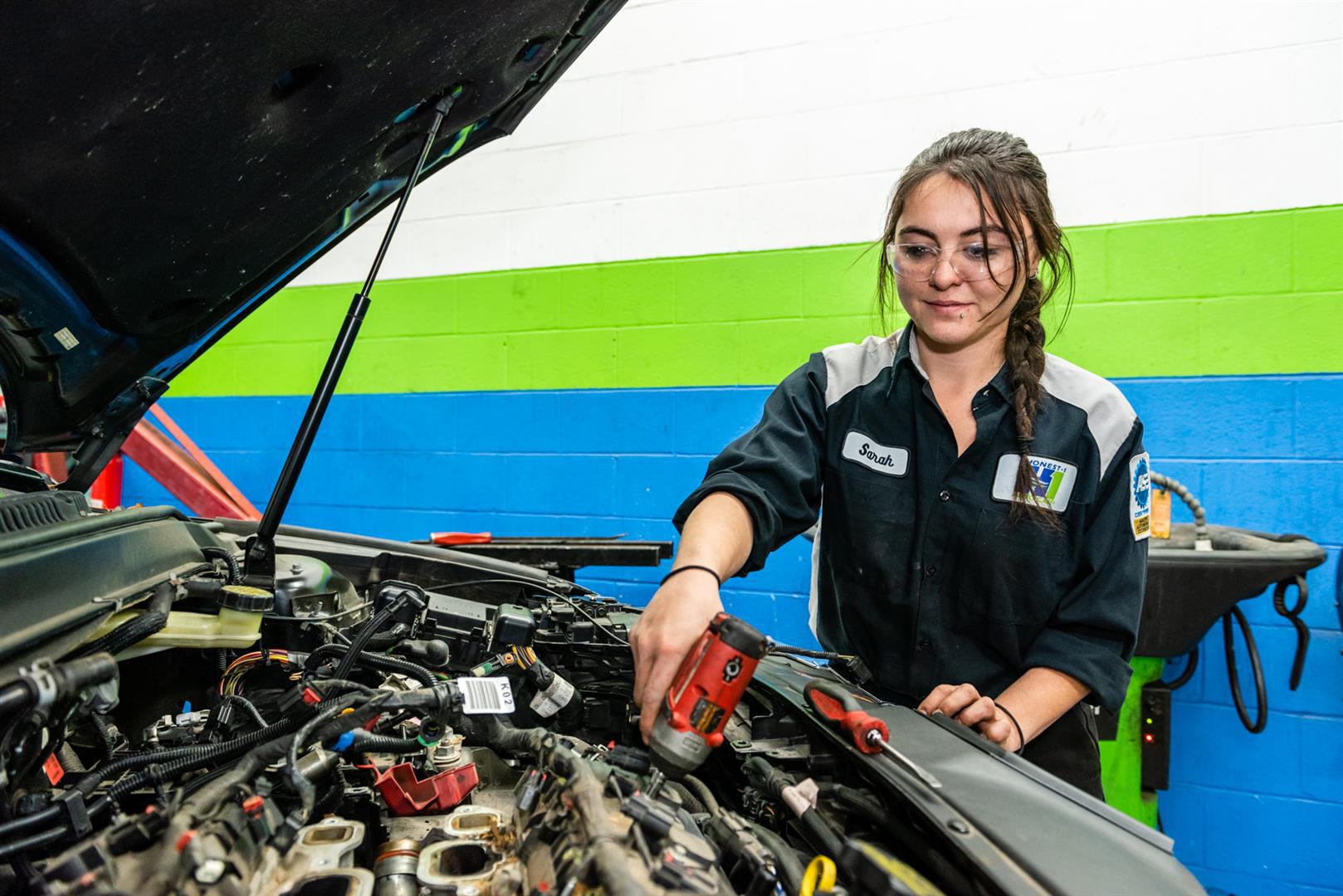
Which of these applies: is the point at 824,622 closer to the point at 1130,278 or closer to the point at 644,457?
the point at 644,457

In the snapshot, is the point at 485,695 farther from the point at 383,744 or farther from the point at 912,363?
the point at 912,363

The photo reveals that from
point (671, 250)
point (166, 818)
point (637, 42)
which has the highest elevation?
point (637, 42)

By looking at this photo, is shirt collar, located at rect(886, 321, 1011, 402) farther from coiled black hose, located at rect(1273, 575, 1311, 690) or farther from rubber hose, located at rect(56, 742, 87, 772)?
rubber hose, located at rect(56, 742, 87, 772)

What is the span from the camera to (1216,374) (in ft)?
6.91

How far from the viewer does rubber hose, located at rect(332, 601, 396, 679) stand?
3.17ft

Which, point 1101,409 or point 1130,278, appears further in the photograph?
point 1130,278

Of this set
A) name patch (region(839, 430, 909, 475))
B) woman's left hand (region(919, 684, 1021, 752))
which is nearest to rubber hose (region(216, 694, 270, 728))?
woman's left hand (region(919, 684, 1021, 752))

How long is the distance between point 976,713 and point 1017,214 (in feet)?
2.30

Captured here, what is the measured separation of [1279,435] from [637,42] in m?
2.18

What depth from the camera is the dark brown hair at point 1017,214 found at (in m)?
1.15

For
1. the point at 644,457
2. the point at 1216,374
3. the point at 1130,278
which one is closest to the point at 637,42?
the point at 644,457

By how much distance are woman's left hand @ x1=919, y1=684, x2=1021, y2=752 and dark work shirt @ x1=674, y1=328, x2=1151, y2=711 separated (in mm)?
196

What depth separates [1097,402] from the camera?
49.8 inches

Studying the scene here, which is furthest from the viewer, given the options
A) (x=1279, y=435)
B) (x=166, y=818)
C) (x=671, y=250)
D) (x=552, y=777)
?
(x=671, y=250)
